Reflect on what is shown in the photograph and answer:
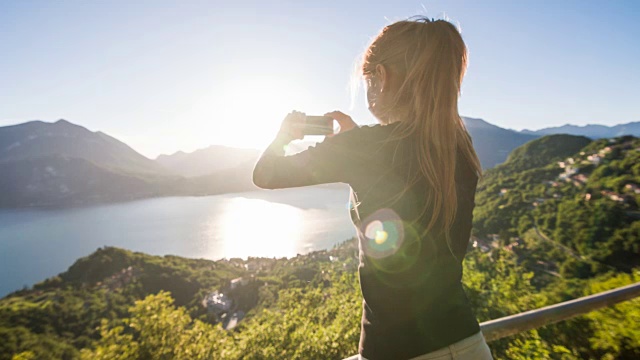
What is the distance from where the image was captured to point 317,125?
0.90 metres

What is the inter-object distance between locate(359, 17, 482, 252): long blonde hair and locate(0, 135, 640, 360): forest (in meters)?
0.39

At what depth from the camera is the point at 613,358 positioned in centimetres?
249

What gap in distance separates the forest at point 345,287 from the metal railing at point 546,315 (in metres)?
0.51

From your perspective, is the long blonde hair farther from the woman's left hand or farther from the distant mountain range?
the distant mountain range

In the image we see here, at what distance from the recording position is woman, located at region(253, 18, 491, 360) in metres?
0.66

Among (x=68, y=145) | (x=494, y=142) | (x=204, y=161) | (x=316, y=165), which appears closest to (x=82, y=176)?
(x=204, y=161)

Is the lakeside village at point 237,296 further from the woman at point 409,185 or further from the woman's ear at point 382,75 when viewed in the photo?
the woman's ear at point 382,75

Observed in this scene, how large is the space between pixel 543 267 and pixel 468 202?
3332 centimetres

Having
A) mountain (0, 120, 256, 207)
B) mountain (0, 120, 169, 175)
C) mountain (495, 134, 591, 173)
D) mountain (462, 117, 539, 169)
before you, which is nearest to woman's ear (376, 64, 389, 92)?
mountain (495, 134, 591, 173)

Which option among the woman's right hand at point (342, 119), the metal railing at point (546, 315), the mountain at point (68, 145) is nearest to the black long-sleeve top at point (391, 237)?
the woman's right hand at point (342, 119)

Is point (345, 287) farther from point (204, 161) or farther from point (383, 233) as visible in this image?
point (204, 161)

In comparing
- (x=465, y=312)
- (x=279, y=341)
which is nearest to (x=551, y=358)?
(x=465, y=312)

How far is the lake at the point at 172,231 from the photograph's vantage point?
5288 centimetres

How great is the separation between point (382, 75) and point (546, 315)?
1865 mm
